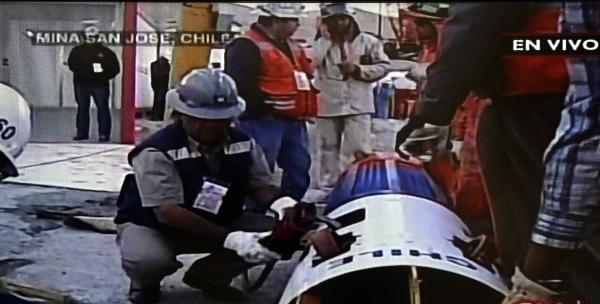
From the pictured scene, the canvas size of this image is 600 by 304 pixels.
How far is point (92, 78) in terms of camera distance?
130 inches

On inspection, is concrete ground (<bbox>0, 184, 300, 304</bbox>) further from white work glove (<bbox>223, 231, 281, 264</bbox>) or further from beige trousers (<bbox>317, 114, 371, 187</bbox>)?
beige trousers (<bbox>317, 114, 371, 187</bbox>)

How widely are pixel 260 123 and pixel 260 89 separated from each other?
0.09 m

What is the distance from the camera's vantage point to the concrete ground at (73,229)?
10.9ft

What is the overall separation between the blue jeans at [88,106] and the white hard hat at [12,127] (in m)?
0.14

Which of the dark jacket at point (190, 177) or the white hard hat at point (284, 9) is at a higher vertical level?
the white hard hat at point (284, 9)

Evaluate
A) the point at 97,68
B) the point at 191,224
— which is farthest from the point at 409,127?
the point at 97,68

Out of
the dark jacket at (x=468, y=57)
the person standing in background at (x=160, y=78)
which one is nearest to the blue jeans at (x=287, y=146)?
the person standing in background at (x=160, y=78)

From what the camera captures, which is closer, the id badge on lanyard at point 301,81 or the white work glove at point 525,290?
the id badge on lanyard at point 301,81

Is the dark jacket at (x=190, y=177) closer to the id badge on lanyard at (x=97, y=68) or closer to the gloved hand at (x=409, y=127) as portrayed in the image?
the id badge on lanyard at (x=97, y=68)

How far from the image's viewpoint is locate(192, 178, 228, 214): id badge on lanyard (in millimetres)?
3344

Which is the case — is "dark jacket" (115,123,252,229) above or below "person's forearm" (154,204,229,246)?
above

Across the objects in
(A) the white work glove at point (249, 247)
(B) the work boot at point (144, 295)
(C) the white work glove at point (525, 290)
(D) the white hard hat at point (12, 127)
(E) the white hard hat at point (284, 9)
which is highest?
(E) the white hard hat at point (284, 9)

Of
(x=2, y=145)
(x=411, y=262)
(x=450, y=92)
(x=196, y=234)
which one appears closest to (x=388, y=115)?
(x=450, y=92)

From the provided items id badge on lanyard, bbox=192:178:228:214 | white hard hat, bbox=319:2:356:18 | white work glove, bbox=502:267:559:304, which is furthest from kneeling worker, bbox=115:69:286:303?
white work glove, bbox=502:267:559:304
